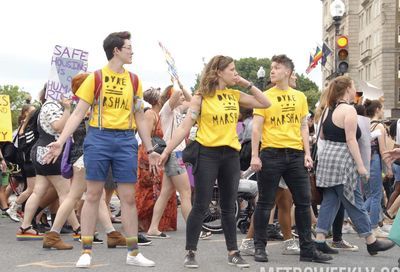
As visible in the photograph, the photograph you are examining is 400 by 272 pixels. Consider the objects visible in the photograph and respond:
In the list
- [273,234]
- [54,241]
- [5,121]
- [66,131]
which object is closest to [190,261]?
[66,131]

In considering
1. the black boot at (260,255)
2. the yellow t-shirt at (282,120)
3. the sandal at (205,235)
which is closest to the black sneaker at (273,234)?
the sandal at (205,235)

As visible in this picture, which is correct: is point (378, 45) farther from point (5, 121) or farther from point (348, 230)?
point (348, 230)

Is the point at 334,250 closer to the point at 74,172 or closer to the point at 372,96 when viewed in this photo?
the point at 74,172

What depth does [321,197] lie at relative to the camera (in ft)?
30.2

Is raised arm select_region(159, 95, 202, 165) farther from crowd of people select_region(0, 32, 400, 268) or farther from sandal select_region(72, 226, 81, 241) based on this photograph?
sandal select_region(72, 226, 81, 241)

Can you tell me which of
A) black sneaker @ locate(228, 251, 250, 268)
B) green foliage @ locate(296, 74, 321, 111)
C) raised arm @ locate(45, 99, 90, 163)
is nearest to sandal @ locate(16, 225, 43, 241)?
raised arm @ locate(45, 99, 90, 163)

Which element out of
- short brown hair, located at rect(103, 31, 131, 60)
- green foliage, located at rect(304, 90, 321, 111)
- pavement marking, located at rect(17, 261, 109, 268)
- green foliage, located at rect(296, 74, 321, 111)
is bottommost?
pavement marking, located at rect(17, 261, 109, 268)

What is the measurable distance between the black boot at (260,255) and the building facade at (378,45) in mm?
57729

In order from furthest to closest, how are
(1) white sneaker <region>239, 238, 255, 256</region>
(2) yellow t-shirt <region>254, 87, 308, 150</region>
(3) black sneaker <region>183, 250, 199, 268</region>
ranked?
1. (1) white sneaker <region>239, 238, 255, 256</region>
2. (2) yellow t-shirt <region>254, 87, 308, 150</region>
3. (3) black sneaker <region>183, 250, 199, 268</region>

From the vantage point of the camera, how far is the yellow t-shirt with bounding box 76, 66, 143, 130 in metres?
→ 7.50

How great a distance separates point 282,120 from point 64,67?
2904 mm

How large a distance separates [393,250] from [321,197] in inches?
36.7

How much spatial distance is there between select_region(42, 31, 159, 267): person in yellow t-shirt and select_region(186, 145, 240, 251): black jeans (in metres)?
0.43

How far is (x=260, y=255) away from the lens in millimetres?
8109
